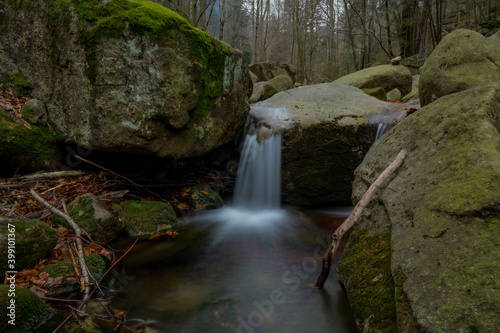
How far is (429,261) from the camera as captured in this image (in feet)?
5.98

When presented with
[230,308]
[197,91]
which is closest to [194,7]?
[197,91]

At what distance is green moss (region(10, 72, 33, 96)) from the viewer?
4.82 metres

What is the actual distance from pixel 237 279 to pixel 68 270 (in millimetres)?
1870

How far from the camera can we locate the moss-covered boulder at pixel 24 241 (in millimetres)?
2576

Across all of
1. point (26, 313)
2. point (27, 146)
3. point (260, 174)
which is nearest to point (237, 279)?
point (26, 313)

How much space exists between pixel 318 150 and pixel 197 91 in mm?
2797

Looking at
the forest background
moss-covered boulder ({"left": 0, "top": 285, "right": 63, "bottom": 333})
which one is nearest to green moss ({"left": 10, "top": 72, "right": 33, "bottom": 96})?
moss-covered boulder ({"left": 0, "top": 285, "right": 63, "bottom": 333})

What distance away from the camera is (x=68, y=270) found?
295 cm

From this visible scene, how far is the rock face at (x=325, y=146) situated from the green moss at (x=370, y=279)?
3.26 m

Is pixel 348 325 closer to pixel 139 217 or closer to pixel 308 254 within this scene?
pixel 308 254

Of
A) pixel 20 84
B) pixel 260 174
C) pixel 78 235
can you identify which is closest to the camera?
pixel 78 235

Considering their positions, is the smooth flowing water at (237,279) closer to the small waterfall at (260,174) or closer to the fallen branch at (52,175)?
the small waterfall at (260,174)

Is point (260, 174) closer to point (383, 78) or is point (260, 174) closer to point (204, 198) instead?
point (204, 198)

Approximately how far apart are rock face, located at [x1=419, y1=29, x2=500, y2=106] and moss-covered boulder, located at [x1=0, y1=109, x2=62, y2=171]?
6320mm
